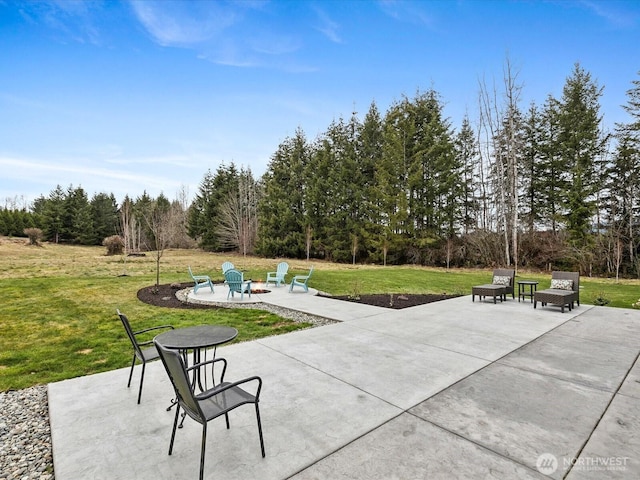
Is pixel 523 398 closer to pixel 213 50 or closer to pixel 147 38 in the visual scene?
pixel 213 50

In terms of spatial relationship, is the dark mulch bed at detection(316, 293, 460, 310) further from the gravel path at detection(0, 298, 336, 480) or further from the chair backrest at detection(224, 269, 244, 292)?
the gravel path at detection(0, 298, 336, 480)

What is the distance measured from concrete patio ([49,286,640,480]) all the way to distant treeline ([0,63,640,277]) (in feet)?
52.6

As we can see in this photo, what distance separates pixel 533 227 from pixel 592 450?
74.9 feet

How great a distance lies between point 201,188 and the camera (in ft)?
121

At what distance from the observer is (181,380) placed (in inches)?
65.2

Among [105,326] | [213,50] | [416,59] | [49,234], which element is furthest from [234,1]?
[49,234]

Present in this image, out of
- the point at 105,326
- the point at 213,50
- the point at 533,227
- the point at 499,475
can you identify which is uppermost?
the point at 213,50

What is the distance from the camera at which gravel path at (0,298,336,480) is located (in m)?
1.92

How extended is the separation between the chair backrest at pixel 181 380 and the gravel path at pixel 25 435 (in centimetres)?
98

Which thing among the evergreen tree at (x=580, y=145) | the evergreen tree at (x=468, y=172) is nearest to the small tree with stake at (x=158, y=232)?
the evergreen tree at (x=468, y=172)

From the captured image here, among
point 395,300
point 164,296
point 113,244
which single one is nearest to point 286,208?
point 113,244

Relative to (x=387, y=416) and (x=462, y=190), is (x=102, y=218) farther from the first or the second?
(x=387, y=416)

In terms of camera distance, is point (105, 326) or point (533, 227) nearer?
point (105, 326)

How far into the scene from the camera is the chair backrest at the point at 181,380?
160 centimetres
